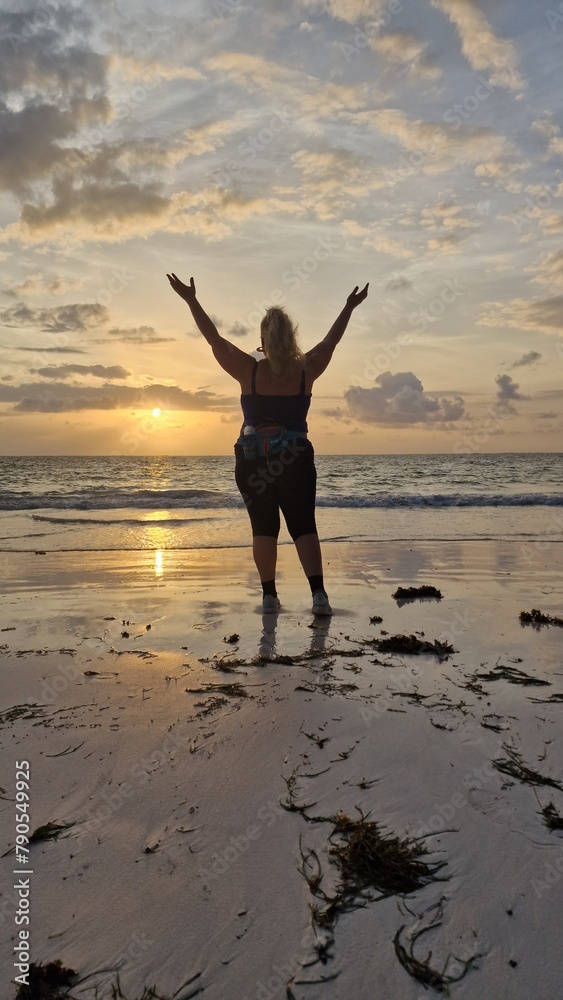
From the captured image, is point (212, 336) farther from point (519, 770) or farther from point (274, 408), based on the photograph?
point (519, 770)

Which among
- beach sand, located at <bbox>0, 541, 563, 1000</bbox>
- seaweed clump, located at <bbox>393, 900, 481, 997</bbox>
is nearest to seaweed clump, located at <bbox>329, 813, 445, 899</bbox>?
beach sand, located at <bbox>0, 541, 563, 1000</bbox>

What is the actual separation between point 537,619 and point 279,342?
10.2 ft

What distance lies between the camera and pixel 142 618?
16.3ft

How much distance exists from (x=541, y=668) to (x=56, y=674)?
2972 mm

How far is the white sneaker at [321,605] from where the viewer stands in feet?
16.2

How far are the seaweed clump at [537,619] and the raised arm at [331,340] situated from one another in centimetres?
269

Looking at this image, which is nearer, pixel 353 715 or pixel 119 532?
pixel 353 715

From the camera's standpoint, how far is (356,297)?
5.29 meters

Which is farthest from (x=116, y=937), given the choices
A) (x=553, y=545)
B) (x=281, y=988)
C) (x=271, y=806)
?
(x=553, y=545)

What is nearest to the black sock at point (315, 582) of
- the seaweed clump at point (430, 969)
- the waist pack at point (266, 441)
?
the waist pack at point (266, 441)

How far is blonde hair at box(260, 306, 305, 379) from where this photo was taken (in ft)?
15.7

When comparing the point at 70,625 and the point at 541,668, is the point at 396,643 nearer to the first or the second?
the point at 541,668

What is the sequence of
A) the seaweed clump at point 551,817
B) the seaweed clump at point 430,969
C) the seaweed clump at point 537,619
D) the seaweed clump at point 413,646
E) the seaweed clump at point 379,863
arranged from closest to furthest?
the seaweed clump at point 430,969, the seaweed clump at point 379,863, the seaweed clump at point 551,817, the seaweed clump at point 413,646, the seaweed clump at point 537,619

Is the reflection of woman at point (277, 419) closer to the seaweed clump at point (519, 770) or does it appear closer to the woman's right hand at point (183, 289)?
the woman's right hand at point (183, 289)
